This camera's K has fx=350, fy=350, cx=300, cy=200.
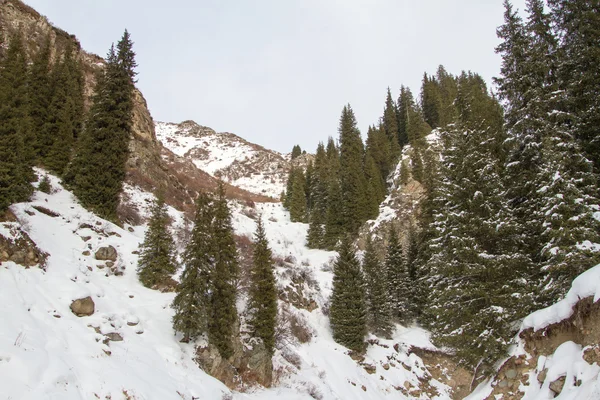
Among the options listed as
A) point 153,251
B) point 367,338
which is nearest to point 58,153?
point 153,251

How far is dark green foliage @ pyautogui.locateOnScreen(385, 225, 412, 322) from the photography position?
35297 mm

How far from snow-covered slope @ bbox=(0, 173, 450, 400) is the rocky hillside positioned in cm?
6032

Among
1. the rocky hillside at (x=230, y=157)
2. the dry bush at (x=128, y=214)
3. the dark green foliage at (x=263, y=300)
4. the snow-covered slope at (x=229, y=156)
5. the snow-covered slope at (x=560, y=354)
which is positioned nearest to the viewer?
the snow-covered slope at (x=560, y=354)

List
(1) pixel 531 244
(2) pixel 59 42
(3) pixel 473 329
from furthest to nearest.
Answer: (2) pixel 59 42 → (1) pixel 531 244 → (3) pixel 473 329

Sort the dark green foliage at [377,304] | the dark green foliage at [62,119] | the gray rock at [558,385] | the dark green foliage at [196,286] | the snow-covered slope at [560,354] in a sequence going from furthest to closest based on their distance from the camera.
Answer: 1. the dark green foliage at [377,304]
2. the dark green foliage at [62,119]
3. the dark green foliage at [196,286]
4. the gray rock at [558,385]
5. the snow-covered slope at [560,354]

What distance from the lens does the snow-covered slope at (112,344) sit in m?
9.89

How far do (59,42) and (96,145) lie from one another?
25964 mm

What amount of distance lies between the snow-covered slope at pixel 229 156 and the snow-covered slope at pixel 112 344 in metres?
60.5

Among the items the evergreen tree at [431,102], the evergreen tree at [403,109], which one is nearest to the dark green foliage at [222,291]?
the evergreen tree at [431,102]

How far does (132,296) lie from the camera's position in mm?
17812

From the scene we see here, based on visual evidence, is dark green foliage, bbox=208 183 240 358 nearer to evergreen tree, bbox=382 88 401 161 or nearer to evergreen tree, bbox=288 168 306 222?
evergreen tree, bbox=288 168 306 222

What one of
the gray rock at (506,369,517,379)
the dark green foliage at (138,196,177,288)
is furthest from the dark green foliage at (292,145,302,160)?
the gray rock at (506,369,517,379)

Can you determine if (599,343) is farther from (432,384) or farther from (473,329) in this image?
(432,384)

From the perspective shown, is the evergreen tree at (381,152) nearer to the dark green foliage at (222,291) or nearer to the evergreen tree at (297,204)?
the evergreen tree at (297,204)
